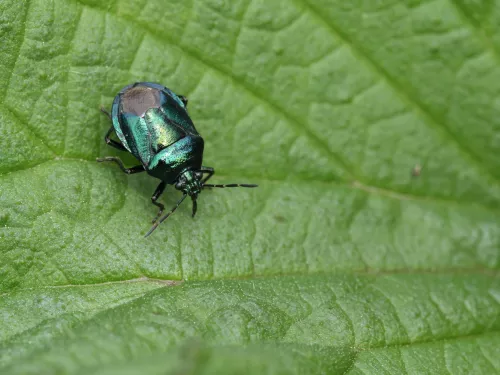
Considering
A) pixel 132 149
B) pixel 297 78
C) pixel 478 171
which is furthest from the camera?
pixel 478 171

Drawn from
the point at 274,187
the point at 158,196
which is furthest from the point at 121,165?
the point at 274,187

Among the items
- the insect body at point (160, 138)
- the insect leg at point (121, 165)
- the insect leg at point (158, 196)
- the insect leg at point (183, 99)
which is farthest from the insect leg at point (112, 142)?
the insect leg at point (183, 99)

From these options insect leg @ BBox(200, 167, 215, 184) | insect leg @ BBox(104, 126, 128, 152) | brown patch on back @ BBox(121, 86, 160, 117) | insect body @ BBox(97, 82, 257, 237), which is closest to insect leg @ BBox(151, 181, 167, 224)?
insect body @ BBox(97, 82, 257, 237)

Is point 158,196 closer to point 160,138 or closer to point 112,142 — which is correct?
point 160,138

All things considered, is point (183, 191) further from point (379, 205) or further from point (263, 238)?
point (379, 205)

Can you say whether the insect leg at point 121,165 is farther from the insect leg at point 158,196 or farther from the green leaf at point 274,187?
the insect leg at point 158,196

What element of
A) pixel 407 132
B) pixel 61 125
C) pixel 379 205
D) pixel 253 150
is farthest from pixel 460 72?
pixel 61 125
